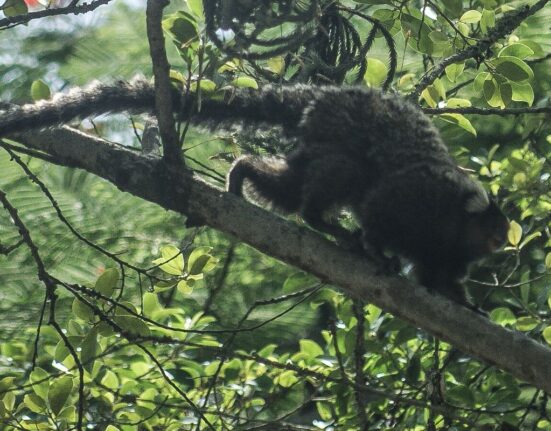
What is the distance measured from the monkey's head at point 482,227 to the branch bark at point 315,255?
120cm

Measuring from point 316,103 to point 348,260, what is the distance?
1.24m

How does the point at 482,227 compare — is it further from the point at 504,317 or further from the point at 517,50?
the point at 517,50

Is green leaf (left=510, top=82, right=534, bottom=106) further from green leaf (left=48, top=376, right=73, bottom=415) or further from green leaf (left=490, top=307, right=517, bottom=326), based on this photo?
green leaf (left=48, top=376, right=73, bottom=415)

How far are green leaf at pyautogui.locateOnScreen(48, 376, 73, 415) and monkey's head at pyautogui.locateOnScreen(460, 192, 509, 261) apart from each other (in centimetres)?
215

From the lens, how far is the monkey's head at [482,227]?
15.6 ft

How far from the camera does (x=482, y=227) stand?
4.82m

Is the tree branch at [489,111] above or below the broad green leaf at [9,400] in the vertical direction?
above

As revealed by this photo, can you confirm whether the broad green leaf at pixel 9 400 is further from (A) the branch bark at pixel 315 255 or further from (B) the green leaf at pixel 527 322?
(B) the green leaf at pixel 527 322

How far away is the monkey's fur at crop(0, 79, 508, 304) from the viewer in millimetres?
4559

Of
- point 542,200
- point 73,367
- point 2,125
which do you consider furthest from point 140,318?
point 542,200

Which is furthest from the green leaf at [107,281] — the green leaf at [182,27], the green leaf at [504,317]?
the green leaf at [504,317]

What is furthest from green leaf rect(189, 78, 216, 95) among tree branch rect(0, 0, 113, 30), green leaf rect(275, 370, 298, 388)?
green leaf rect(275, 370, 298, 388)

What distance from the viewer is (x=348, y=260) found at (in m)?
3.71

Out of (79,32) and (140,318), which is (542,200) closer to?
(140,318)
